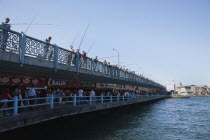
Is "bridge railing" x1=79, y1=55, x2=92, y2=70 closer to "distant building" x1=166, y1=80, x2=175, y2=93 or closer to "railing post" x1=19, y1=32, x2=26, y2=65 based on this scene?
"railing post" x1=19, y1=32, x2=26, y2=65

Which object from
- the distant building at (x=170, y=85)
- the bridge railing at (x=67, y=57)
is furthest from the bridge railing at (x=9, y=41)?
the distant building at (x=170, y=85)

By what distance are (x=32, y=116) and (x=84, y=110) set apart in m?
5.85

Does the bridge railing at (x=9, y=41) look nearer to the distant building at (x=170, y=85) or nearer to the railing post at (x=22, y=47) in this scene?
the railing post at (x=22, y=47)

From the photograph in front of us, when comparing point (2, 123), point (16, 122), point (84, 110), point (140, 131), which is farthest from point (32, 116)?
point (140, 131)

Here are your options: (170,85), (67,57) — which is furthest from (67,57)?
(170,85)

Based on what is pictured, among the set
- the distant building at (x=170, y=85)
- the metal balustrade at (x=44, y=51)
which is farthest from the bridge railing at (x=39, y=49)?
the distant building at (x=170, y=85)

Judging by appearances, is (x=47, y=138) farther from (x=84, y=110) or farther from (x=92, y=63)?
(x=92, y=63)

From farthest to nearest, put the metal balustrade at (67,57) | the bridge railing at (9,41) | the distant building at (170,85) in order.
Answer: the distant building at (170,85) → the metal balustrade at (67,57) → the bridge railing at (9,41)

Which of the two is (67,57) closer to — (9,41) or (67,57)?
(67,57)

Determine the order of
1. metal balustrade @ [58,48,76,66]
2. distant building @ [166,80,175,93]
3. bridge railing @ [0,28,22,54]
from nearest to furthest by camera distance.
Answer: bridge railing @ [0,28,22,54]
metal balustrade @ [58,48,76,66]
distant building @ [166,80,175,93]

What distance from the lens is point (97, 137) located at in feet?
40.3

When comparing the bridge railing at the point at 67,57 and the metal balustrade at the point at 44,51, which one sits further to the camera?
the bridge railing at the point at 67,57

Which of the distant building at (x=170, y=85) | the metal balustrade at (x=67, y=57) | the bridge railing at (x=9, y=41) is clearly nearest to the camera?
the bridge railing at (x=9, y=41)

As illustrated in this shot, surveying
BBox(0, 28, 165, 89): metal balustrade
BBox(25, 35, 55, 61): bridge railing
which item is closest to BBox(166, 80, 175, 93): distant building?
BBox(0, 28, 165, 89): metal balustrade
